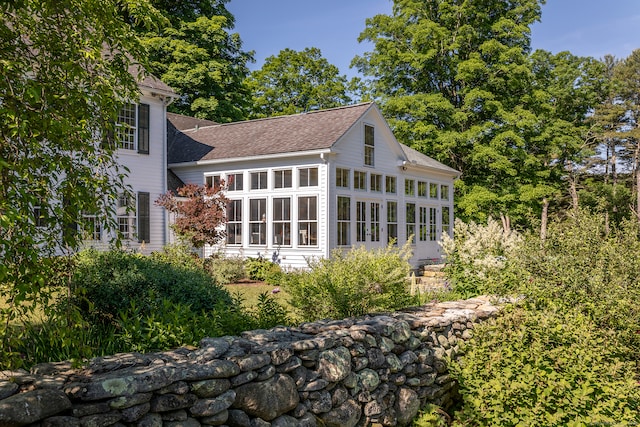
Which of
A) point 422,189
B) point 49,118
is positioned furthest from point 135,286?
point 422,189

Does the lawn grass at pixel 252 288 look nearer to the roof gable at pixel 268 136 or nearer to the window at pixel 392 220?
the roof gable at pixel 268 136

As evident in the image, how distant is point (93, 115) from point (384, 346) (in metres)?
3.48

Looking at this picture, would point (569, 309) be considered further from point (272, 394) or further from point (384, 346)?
point (272, 394)

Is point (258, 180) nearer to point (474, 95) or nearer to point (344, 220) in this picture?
point (344, 220)

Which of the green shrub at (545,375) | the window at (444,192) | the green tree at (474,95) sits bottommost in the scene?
Answer: the green shrub at (545,375)

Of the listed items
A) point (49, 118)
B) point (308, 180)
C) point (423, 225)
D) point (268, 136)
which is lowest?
point (423, 225)

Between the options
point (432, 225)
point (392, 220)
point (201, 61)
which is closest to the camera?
point (392, 220)

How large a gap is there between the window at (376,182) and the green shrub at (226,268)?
17.3 ft

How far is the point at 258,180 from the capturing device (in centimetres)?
1623

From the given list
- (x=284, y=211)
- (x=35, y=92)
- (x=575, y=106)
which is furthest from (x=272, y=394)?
(x=575, y=106)

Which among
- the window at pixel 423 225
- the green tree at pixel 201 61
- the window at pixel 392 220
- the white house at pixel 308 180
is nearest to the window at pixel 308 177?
the white house at pixel 308 180

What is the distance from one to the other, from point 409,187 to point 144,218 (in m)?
9.68

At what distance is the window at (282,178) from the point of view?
15609 millimetres

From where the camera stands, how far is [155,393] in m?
3.28
